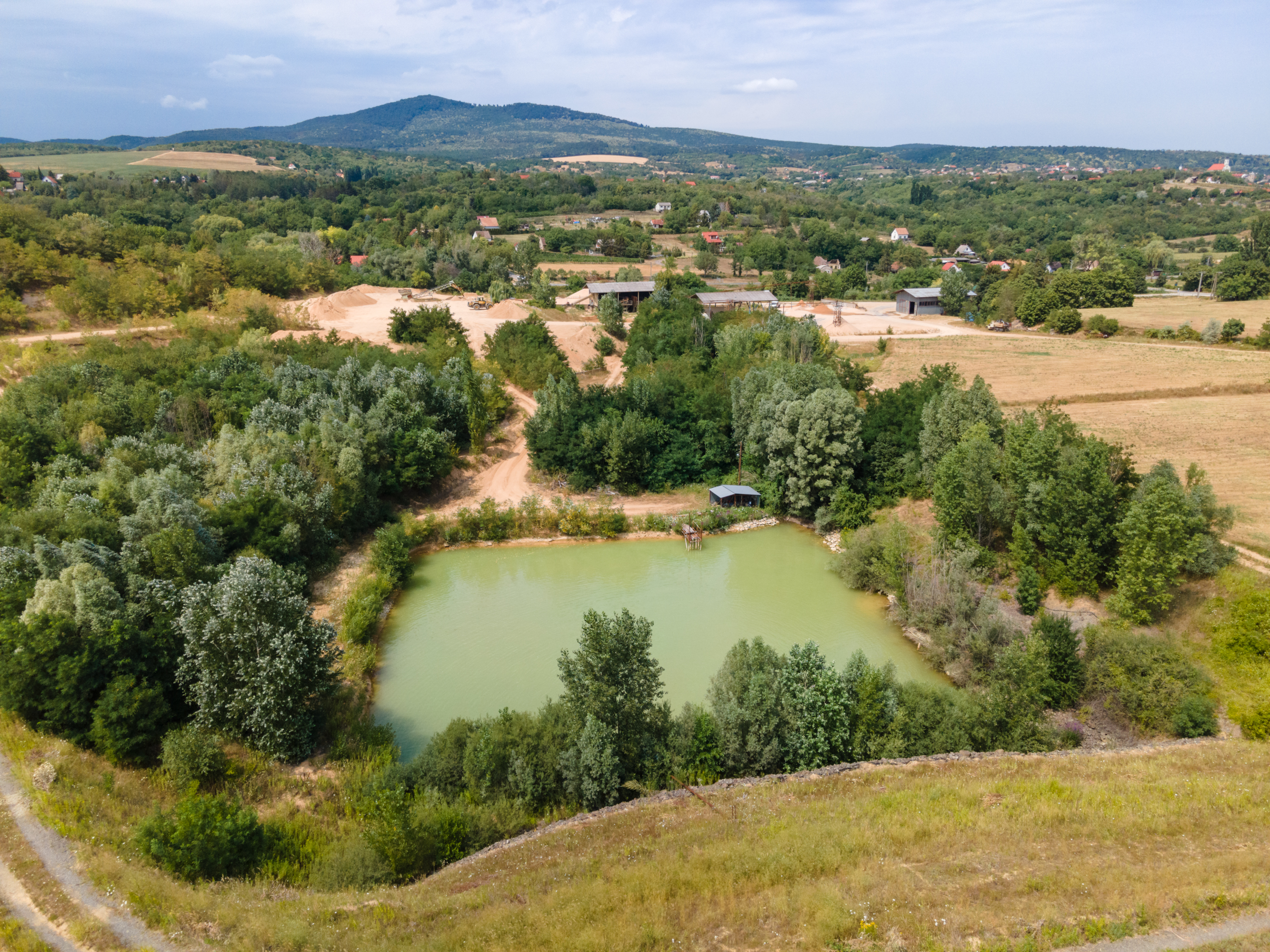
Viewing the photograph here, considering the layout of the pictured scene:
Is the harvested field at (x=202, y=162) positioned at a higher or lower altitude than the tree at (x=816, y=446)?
higher

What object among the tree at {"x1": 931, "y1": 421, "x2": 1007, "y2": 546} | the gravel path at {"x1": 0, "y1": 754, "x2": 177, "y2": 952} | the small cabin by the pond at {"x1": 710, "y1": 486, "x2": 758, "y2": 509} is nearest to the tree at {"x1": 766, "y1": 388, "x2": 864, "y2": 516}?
the small cabin by the pond at {"x1": 710, "y1": 486, "x2": 758, "y2": 509}

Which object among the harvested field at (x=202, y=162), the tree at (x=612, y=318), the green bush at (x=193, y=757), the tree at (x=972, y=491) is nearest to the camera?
the green bush at (x=193, y=757)

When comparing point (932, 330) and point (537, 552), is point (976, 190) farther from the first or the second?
point (537, 552)

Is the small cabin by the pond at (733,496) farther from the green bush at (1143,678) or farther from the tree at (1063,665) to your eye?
the green bush at (1143,678)

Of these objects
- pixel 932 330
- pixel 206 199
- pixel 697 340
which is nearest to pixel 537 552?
pixel 697 340

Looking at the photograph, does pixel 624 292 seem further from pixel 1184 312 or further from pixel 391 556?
pixel 1184 312

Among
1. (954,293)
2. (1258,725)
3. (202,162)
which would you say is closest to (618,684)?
(1258,725)

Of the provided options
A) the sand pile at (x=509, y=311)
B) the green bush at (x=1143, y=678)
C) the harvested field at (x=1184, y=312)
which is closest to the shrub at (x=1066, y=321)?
the harvested field at (x=1184, y=312)
